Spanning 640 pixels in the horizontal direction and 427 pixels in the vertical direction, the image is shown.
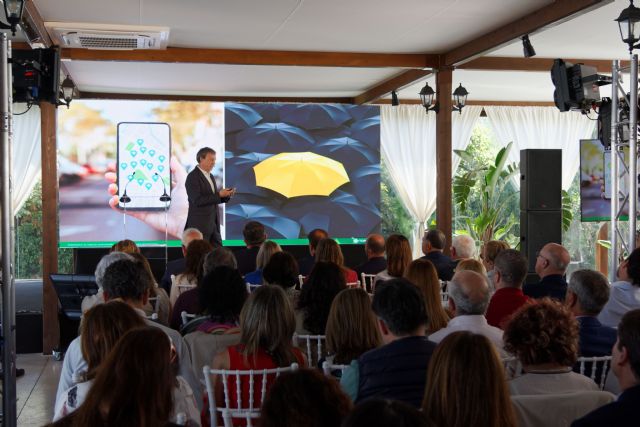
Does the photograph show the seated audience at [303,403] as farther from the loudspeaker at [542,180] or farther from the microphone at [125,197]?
the microphone at [125,197]

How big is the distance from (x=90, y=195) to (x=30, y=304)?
1.43m

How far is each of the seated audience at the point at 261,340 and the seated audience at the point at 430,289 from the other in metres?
0.99

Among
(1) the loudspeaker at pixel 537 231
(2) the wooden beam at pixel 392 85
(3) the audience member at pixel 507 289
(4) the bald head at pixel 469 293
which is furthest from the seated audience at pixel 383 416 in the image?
(1) the loudspeaker at pixel 537 231

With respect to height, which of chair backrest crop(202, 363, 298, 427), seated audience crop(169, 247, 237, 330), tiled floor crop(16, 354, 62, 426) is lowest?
tiled floor crop(16, 354, 62, 426)

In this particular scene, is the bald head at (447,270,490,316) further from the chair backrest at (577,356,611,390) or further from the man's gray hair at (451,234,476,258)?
the man's gray hair at (451,234,476,258)

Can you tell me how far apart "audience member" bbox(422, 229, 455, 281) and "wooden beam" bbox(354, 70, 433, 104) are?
9.28 ft

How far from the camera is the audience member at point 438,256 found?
6.63 metres

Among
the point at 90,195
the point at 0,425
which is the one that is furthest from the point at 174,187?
the point at 0,425

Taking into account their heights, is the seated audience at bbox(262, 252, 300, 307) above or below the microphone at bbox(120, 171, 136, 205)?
below

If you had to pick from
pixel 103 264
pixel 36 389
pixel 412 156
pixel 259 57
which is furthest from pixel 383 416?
pixel 412 156

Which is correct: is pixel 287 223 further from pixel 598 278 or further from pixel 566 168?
pixel 598 278

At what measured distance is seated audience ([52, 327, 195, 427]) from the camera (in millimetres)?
1963

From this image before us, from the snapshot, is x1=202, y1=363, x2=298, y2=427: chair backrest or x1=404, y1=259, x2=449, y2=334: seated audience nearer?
x1=202, y1=363, x2=298, y2=427: chair backrest

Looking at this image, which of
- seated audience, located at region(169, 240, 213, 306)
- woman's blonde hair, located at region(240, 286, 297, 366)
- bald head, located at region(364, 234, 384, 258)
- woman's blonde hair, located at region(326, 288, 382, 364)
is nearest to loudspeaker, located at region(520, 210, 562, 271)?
bald head, located at region(364, 234, 384, 258)
